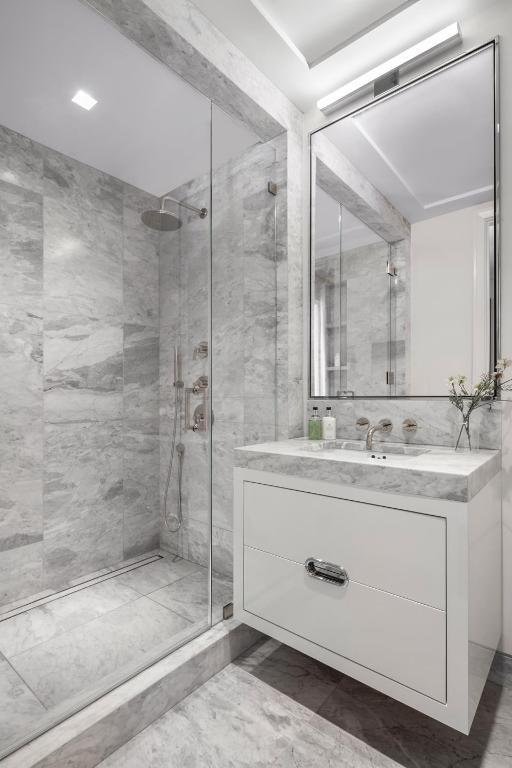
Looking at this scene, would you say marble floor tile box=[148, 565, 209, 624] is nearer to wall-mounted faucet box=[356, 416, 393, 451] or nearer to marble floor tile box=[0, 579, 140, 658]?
marble floor tile box=[0, 579, 140, 658]

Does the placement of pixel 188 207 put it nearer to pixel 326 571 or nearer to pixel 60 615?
pixel 326 571

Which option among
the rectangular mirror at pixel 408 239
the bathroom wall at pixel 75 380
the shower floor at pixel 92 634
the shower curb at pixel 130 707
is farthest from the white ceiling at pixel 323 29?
the shower curb at pixel 130 707

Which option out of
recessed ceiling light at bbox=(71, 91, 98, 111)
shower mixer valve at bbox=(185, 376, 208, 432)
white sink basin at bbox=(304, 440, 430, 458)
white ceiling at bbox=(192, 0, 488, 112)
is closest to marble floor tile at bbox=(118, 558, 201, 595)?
A: shower mixer valve at bbox=(185, 376, 208, 432)

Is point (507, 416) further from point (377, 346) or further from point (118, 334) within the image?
point (118, 334)

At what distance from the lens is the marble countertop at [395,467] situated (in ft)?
3.44

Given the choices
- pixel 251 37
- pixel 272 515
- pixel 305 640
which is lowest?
pixel 305 640

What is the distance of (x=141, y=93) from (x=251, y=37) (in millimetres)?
534

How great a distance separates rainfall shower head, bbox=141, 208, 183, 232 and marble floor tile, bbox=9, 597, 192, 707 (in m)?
1.44

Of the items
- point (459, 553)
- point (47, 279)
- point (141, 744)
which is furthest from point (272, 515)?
point (47, 279)

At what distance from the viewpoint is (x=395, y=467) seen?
114 centimetres

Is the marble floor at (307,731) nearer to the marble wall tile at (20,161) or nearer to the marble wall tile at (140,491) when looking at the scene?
the marble wall tile at (140,491)

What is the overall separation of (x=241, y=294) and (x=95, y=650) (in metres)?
1.55

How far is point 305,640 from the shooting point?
1334 mm

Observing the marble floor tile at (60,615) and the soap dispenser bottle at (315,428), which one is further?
the soap dispenser bottle at (315,428)
